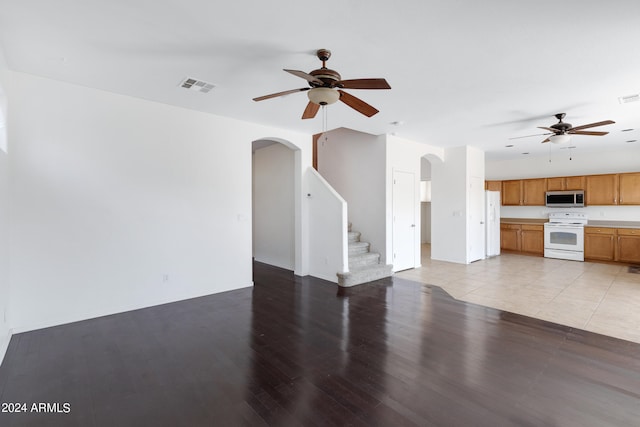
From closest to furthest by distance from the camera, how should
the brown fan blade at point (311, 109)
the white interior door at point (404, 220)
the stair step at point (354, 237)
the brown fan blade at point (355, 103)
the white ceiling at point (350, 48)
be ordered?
the white ceiling at point (350, 48)
the brown fan blade at point (355, 103)
the brown fan blade at point (311, 109)
the white interior door at point (404, 220)
the stair step at point (354, 237)

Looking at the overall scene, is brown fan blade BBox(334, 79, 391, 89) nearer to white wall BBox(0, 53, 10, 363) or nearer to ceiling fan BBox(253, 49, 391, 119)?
ceiling fan BBox(253, 49, 391, 119)

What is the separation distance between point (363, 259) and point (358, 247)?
0.37m

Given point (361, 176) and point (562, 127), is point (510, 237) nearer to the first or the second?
point (562, 127)

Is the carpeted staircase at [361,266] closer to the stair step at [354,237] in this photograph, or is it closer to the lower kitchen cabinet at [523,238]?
the stair step at [354,237]

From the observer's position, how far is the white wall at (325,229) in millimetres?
5488

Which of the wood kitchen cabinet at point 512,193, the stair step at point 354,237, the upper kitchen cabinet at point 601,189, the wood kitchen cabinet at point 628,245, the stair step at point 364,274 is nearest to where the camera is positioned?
the stair step at point 364,274

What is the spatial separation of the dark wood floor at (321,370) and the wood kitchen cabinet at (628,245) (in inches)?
227

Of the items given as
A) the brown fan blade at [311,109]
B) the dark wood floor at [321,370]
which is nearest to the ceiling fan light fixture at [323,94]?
the brown fan blade at [311,109]

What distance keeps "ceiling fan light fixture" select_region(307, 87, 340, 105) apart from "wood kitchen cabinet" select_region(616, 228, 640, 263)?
8.40m

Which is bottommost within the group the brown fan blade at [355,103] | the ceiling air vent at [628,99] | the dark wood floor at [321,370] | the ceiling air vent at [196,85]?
the dark wood floor at [321,370]

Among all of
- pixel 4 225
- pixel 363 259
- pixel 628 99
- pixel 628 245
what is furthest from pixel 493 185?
pixel 4 225

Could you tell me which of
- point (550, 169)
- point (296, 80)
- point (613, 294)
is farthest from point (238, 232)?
point (550, 169)

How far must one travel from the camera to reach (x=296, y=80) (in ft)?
11.2

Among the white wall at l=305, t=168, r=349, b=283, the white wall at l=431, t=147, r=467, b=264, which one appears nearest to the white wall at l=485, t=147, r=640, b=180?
the white wall at l=431, t=147, r=467, b=264
